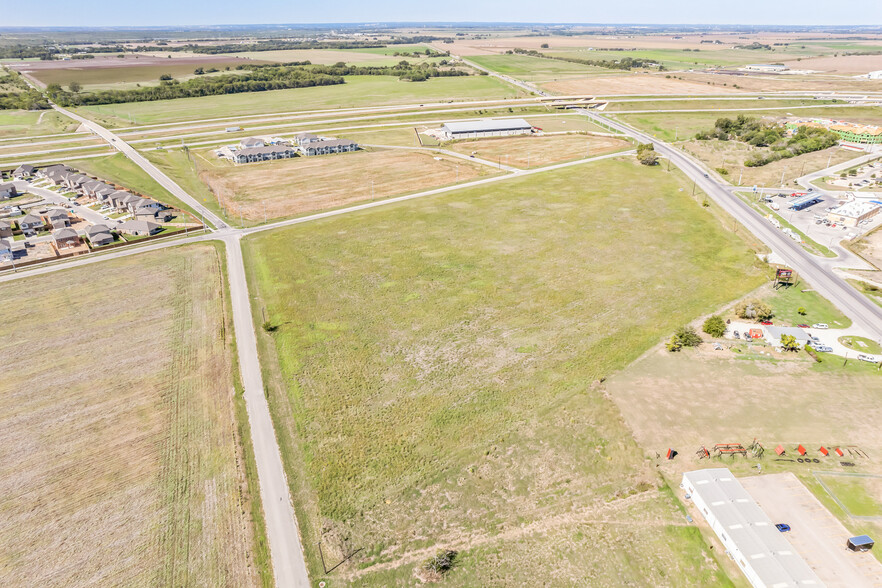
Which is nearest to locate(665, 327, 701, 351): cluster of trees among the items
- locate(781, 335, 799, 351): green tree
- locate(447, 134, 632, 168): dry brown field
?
locate(781, 335, 799, 351): green tree

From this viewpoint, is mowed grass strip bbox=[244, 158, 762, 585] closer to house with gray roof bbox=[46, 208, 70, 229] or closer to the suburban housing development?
the suburban housing development

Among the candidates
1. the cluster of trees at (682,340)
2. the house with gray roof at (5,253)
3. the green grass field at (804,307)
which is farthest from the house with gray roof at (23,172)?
the green grass field at (804,307)

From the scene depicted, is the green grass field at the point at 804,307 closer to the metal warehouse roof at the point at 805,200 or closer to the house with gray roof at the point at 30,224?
the metal warehouse roof at the point at 805,200

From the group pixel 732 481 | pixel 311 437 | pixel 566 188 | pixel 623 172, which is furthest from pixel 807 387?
pixel 623 172

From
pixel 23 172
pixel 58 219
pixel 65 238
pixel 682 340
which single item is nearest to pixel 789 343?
pixel 682 340

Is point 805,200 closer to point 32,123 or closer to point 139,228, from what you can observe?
point 139,228

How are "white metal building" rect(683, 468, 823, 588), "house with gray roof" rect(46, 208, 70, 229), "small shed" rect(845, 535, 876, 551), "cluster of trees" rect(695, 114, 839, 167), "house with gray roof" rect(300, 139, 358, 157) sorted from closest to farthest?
1. "white metal building" rect(683, 468, 823, 588)
2. "small shed" rect(845, 535, 876, 551)
3. "house with gray roof" rect(46, 208, 70, 229)
4. "cluster of trees" rect(695, 114, 839, 167)
5. "house with gray roof" rect(300, 139, 358, 157)
